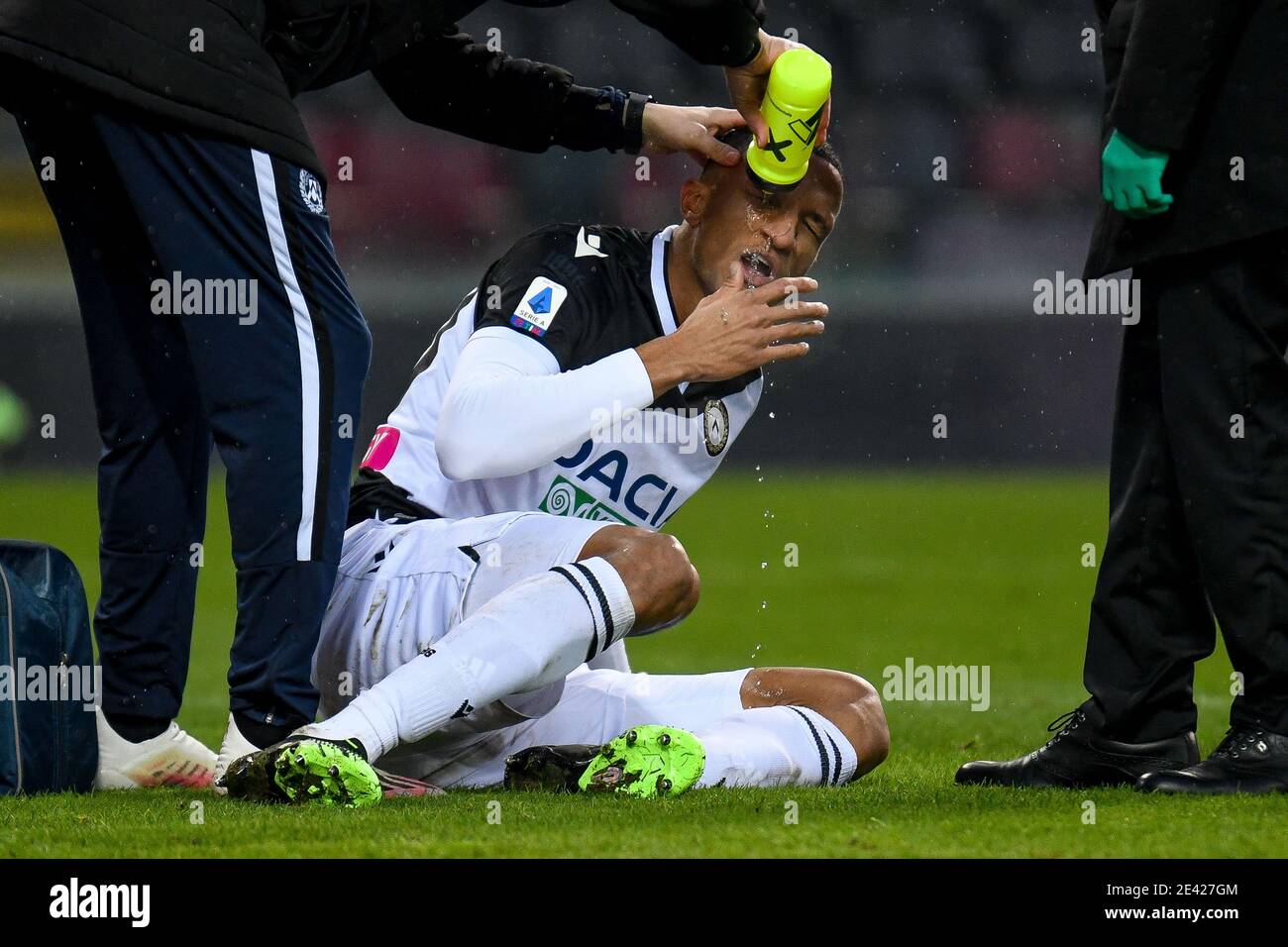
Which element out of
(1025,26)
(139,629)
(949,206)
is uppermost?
(1025,26)

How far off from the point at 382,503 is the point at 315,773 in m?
0.79

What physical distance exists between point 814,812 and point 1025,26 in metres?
12.4

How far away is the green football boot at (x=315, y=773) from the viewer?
2428mm

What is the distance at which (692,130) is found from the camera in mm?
3316

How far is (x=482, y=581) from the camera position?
2836mm

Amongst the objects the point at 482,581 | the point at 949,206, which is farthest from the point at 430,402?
the point at 949,206

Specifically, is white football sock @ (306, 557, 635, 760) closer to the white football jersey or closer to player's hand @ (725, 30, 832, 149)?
the white football jersey

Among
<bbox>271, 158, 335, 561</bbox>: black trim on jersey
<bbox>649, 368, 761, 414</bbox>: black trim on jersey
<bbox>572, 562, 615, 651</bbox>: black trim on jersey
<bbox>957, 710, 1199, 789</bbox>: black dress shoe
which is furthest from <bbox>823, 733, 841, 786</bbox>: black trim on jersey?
<bbox>271, 158, 335, 561</bbox>: black trim on jersey

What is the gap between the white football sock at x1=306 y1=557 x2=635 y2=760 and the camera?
2.55 m

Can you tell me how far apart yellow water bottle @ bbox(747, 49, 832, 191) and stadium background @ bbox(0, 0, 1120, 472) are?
8.47 meters

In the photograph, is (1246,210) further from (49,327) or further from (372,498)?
(49,327)
